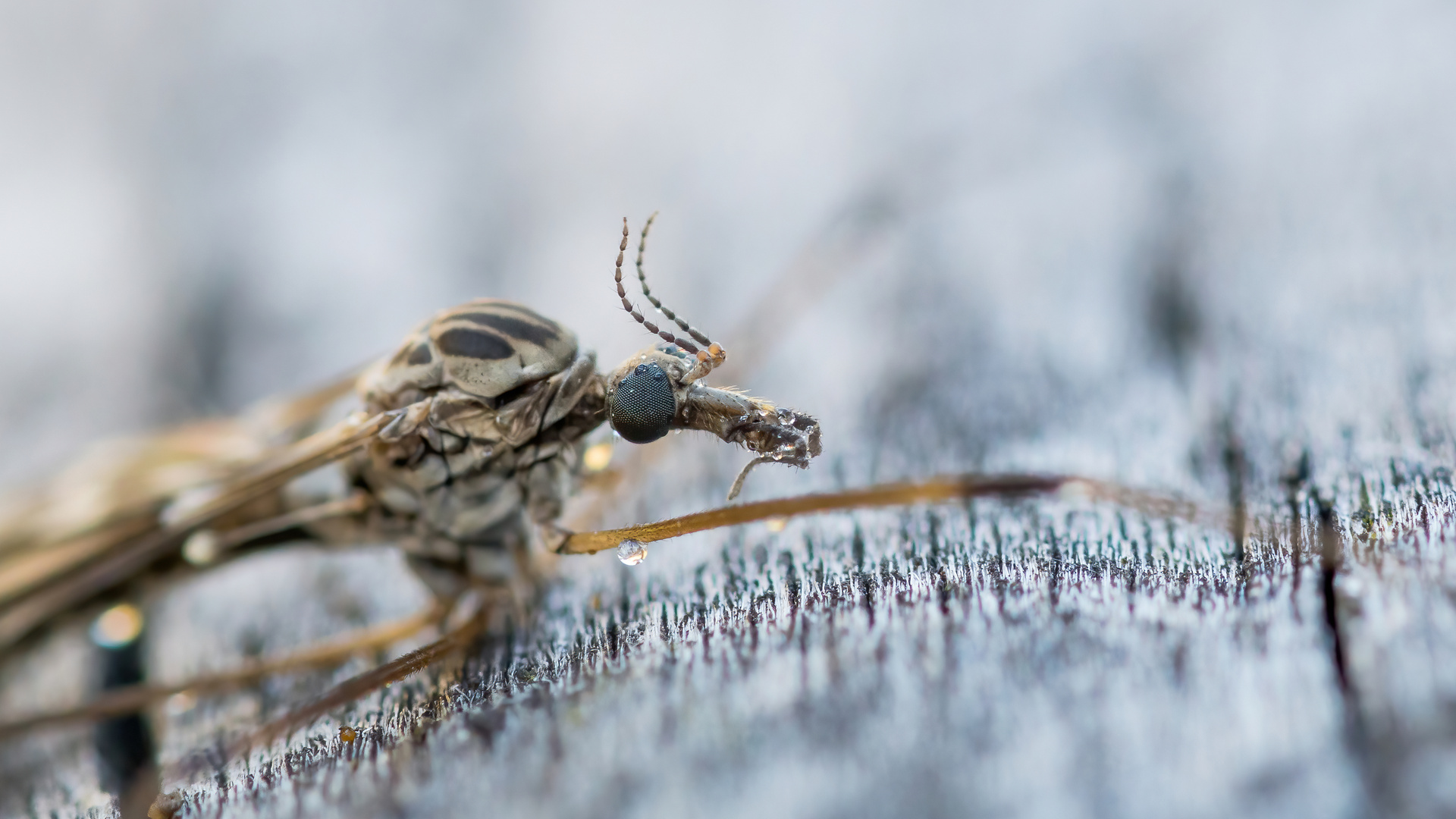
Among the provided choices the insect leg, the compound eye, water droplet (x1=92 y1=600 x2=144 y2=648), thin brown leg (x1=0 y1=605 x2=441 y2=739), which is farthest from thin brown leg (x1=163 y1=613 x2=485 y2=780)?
water droplet (x1=92 y1=600 x2=144 y2=648)

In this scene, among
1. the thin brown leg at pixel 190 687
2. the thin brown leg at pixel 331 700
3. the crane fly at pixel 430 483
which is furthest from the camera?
the crane fly at pixel 430 483

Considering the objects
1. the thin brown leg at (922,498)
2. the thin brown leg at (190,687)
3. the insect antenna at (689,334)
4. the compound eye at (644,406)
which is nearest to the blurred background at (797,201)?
the thin brown leg at (922,498)

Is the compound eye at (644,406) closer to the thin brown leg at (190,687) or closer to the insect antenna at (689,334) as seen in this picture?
the insect antenna at (689,334)

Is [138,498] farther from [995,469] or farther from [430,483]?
[995,469]

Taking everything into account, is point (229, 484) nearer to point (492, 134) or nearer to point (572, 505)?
point (572, 505)

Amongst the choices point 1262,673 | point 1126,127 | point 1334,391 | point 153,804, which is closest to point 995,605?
point 1262,673

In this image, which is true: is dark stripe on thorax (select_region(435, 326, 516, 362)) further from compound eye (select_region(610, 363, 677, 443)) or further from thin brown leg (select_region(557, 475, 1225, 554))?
thin brown leg (select_region(557, 475, 1225, 554))

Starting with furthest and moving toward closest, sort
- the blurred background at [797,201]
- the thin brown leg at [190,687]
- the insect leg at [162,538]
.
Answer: the insect leg at [162,538] < the thin brown leg at [190,687] < the blurred background at [797,201]
